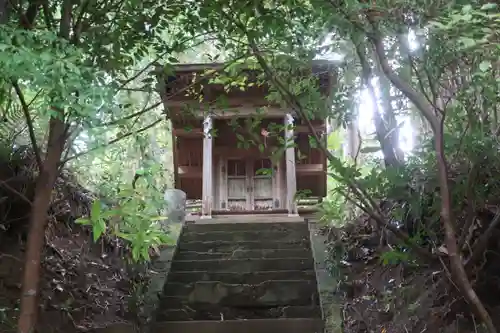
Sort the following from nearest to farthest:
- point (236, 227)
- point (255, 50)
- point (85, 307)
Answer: point (255, 50), point (85, 307), point (236, 227)

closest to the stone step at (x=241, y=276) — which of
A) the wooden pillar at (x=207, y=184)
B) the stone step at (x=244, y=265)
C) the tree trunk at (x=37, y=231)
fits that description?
the stone step at (x=244, y=265)

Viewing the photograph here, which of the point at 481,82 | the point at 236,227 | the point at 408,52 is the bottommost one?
the point at 236,227

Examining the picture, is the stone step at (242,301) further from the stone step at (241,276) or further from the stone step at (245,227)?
the stone step at (245,227)

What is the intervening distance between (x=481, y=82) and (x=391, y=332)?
7.21 feet

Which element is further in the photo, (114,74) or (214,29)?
(214,29)

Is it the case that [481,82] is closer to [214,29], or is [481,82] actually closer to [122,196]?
[214,29]

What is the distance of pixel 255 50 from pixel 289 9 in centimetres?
36

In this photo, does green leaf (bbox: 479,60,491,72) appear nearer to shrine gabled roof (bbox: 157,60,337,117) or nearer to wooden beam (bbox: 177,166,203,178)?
Result: shrine gabled roof (bbox: 157,60,337,117)

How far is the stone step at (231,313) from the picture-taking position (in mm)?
5332

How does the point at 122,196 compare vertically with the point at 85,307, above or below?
above

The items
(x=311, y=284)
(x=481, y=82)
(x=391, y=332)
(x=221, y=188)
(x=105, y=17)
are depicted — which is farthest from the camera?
(x=221, y=188)

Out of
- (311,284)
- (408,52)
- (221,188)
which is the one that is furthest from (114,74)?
(221,188)

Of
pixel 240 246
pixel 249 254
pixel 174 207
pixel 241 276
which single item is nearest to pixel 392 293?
pixel 241 276

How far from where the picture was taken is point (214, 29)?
3.81m
